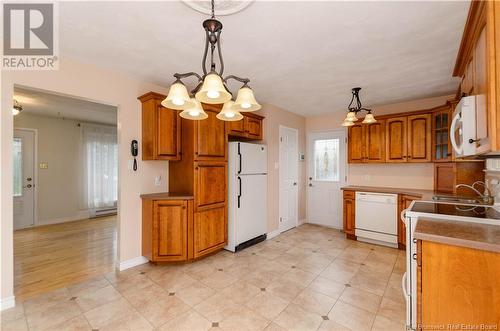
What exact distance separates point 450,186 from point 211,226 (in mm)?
3772

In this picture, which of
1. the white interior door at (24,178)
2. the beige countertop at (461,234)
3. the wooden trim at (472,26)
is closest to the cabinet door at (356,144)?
the wooden trim at (472,26)

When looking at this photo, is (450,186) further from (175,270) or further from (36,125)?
(36,125)

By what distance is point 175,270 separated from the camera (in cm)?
288

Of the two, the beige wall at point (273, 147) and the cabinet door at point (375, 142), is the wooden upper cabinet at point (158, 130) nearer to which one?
the beige wall at point (273, 147)

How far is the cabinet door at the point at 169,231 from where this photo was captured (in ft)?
9.57

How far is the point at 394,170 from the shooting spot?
420 centimetres

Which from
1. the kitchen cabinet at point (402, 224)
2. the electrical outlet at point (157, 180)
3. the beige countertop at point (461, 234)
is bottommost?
the kitchen cabinet at point (402, 224)

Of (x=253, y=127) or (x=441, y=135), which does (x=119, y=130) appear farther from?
(x=441, y=135)

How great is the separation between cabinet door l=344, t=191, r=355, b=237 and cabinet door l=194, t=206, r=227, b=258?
2317 mm

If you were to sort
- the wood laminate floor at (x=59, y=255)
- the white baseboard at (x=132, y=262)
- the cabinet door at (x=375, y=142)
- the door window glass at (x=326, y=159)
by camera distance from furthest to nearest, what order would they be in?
→ the door window glass at (x=326, y=159)
the cabinet door at (x=375, y=142)
the white baseboard at (x=132, y=262)
the wood laminate floor at (x=59, y=255)

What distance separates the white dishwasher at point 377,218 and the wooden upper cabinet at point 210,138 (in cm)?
262

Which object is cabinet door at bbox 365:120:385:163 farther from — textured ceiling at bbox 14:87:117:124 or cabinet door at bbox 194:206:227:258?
textured ceiling at bbox 14:87:117:124

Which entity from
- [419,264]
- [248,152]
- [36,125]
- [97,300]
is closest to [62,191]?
[36,125]

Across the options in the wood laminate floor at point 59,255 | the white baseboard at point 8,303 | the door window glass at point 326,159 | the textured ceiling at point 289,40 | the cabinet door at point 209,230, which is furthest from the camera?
the door window glass at point 326,159
